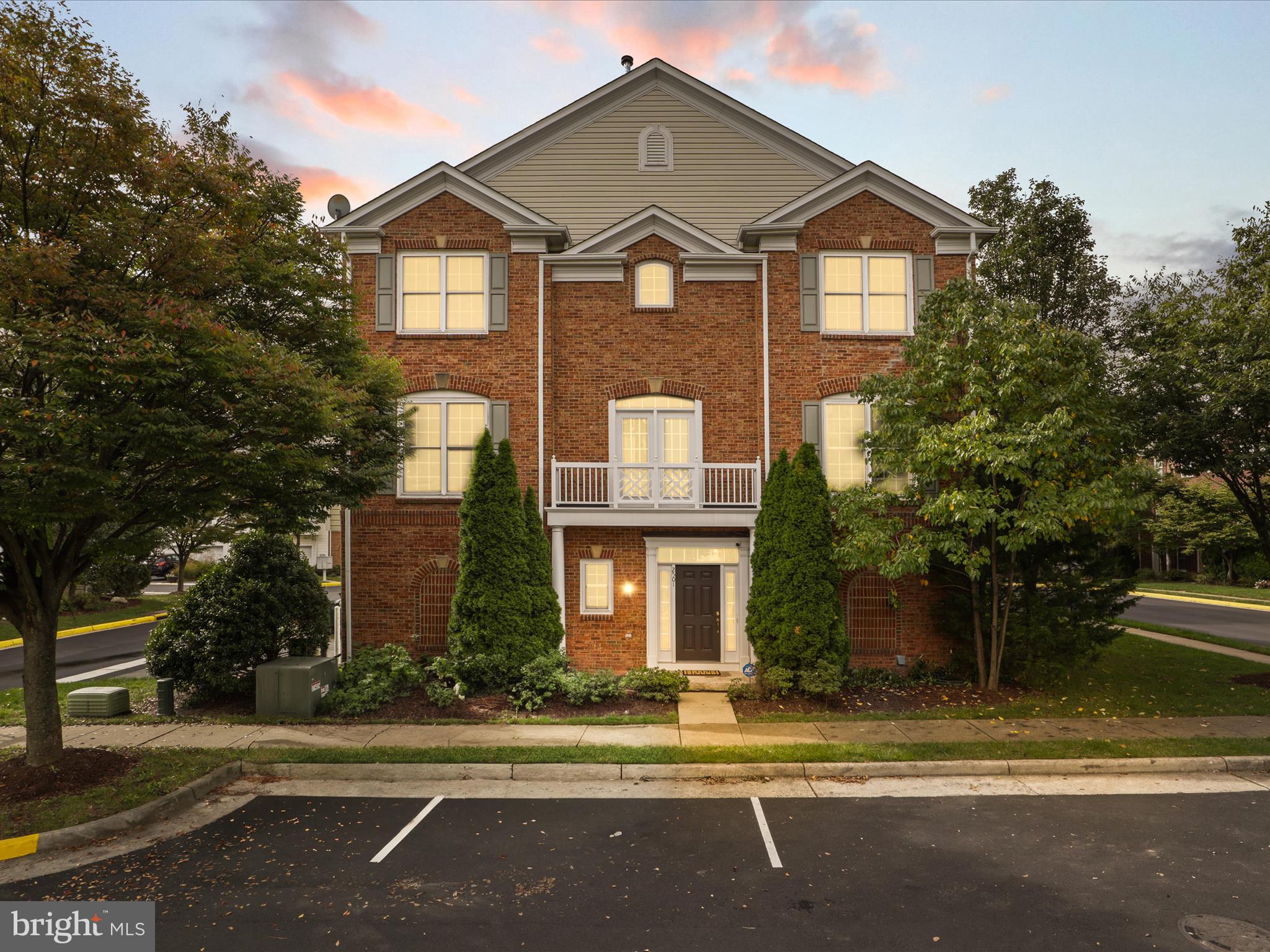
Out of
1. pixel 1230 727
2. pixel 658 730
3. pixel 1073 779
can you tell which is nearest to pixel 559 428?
pixel 658 730

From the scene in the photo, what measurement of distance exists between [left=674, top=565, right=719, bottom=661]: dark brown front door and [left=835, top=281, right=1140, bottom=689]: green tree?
2.94m

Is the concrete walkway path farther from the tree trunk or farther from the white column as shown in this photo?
the tree trunk

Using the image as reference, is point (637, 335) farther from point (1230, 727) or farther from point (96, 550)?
point (1230, 727)

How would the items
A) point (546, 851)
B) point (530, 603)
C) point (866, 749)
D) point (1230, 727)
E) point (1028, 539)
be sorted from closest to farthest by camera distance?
point (546, 851) < point (866, 749) < point (1230, 727) < point (1028, 539) < point (530, 603)

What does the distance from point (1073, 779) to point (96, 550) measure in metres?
11.9

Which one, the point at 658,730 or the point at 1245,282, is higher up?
the point at 1245,282

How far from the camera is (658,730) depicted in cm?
1067

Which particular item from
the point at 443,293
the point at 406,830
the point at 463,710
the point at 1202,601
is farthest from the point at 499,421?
the point at 1202,601

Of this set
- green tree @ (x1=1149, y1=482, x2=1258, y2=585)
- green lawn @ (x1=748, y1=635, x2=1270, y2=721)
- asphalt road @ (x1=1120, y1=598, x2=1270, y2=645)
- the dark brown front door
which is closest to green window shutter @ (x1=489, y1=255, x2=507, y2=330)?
the dark brown front door

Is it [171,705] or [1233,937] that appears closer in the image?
[1233,937]

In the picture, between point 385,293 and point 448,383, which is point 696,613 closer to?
point 448,383

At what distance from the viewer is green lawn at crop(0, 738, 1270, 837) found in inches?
365

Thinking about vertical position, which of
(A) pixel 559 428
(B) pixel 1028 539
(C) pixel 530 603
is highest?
(A) pixel 559 428

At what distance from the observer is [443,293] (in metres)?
15.0
